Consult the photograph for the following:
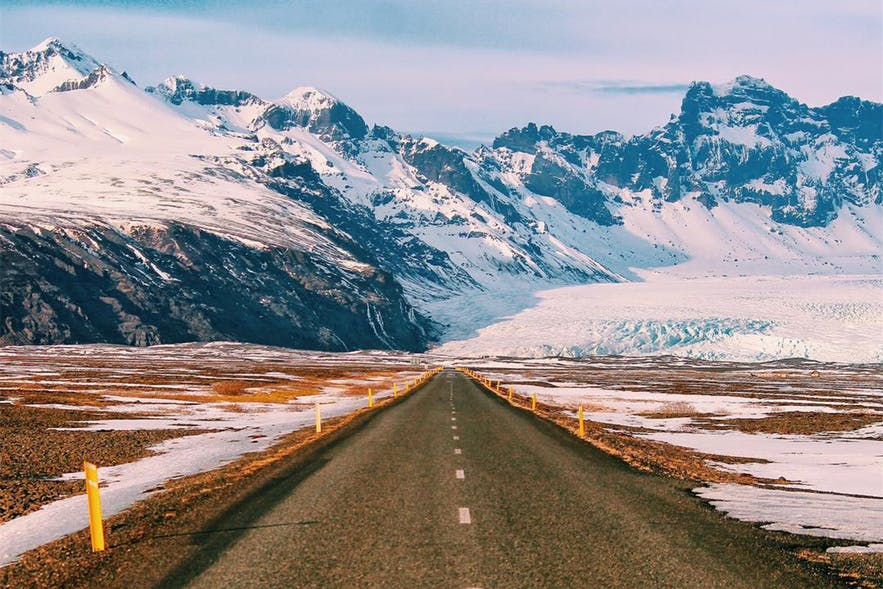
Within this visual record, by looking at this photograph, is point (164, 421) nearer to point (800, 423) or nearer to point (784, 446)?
point (784, 446)

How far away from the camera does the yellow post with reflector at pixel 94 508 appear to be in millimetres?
13023

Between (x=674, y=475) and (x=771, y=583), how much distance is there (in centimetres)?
1164

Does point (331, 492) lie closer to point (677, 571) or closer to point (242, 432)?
point (677, 571)

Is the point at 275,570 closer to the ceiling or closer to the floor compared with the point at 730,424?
closer to the ceiling

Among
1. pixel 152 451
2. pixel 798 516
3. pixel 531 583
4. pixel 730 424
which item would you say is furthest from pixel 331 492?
pixel 730 424

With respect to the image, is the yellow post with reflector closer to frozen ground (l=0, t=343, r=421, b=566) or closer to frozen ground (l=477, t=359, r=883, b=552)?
frozen ground (l=0, t=343, r=421, b=566)

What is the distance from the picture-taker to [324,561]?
1215 cm

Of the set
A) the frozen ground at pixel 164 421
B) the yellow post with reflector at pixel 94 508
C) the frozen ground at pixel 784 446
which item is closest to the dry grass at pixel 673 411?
the frozen ground at pixel 784 446

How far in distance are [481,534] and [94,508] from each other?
6.03 m

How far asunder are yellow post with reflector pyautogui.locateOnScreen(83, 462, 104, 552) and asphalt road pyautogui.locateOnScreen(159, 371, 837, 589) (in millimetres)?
1737

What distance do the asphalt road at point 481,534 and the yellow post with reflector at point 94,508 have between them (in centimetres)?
174

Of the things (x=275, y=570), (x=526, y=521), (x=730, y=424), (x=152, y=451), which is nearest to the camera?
(x=275, y=570)

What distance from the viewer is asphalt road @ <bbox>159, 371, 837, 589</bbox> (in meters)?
11.3

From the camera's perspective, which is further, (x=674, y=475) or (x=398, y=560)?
(x=674, y=475)
